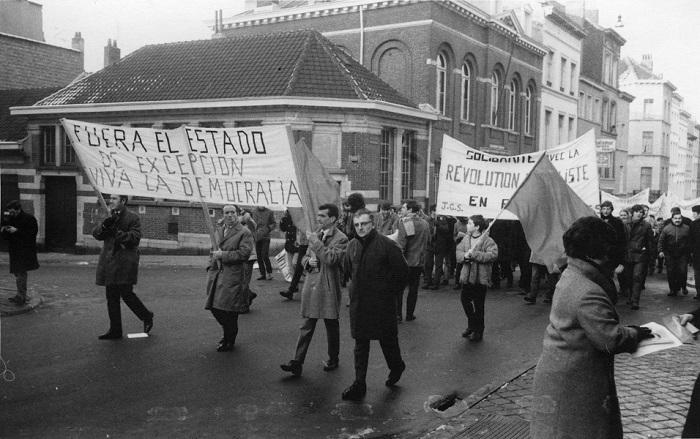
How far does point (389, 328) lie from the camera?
21.0 ft

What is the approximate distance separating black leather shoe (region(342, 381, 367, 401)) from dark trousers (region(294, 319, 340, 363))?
34.7 inches

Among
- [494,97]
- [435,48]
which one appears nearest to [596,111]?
[494,97]

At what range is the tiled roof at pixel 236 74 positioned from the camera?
2169cm

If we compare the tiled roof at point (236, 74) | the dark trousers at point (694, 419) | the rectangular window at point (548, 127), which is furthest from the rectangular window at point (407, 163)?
the dark trousers at point (694, 419)

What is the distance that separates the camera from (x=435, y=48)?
26578 mm

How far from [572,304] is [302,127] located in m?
17.6

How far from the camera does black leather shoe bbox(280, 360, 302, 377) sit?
700 centimetres

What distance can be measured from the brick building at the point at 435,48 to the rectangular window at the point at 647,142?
28.4m

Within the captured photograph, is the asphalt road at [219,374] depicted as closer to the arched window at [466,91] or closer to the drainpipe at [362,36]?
the drainpipe at [362,36]

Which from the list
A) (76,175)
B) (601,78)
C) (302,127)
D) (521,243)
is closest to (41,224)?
(76,175)

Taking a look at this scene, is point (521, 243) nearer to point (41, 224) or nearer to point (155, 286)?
point (155, 286)

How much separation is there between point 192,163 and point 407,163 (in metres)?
16.8

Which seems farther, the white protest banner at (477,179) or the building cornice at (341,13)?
the building cornice at (341,13)

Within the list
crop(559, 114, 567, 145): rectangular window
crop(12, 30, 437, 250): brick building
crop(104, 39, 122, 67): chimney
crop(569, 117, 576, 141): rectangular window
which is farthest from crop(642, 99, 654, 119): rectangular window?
crop(104, 39, 122, 67): chimney
